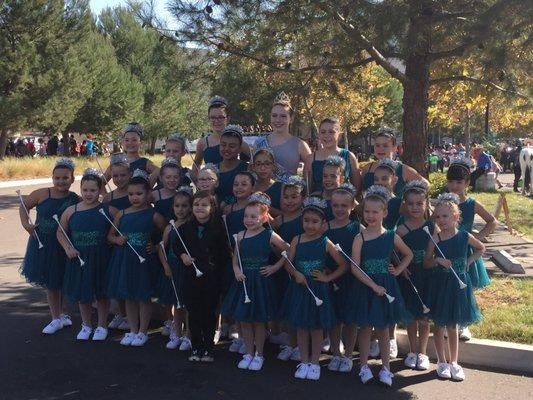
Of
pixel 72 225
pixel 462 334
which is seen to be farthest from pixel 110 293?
pixel 462 334

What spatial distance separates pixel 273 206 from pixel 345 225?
77 centimetres

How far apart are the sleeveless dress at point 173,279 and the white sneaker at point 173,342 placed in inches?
12.3

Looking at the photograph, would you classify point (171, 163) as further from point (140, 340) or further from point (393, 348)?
point (393, 348)

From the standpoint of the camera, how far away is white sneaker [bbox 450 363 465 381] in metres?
4.55

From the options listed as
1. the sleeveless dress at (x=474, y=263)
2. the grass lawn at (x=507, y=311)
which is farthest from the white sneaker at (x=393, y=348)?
the sleeveless dress at (x=474, y=263)

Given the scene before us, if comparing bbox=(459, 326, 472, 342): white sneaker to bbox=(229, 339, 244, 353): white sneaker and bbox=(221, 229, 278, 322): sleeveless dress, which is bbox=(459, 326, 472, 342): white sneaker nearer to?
bbox=(221, 229, 278, 322): sleeveless dress

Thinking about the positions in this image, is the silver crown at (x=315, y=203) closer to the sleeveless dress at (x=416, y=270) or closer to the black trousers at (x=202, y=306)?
the sleeveless dress at (x=416, y=270)

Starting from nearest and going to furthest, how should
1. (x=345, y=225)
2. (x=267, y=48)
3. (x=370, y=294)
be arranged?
1. (x=370, y=294)
2. (x=345, y=225)
3. (x=267, y=48)

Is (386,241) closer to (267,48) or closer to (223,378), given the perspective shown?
(223,378)

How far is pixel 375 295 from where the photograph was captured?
14.7ft

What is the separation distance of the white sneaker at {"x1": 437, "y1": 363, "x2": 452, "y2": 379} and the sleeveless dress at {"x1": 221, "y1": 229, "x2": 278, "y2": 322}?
132cm

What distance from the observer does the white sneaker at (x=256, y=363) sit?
4815 millimetres

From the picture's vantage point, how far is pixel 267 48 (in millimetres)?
8375

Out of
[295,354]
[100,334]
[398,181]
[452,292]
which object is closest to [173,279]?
[100,334]
